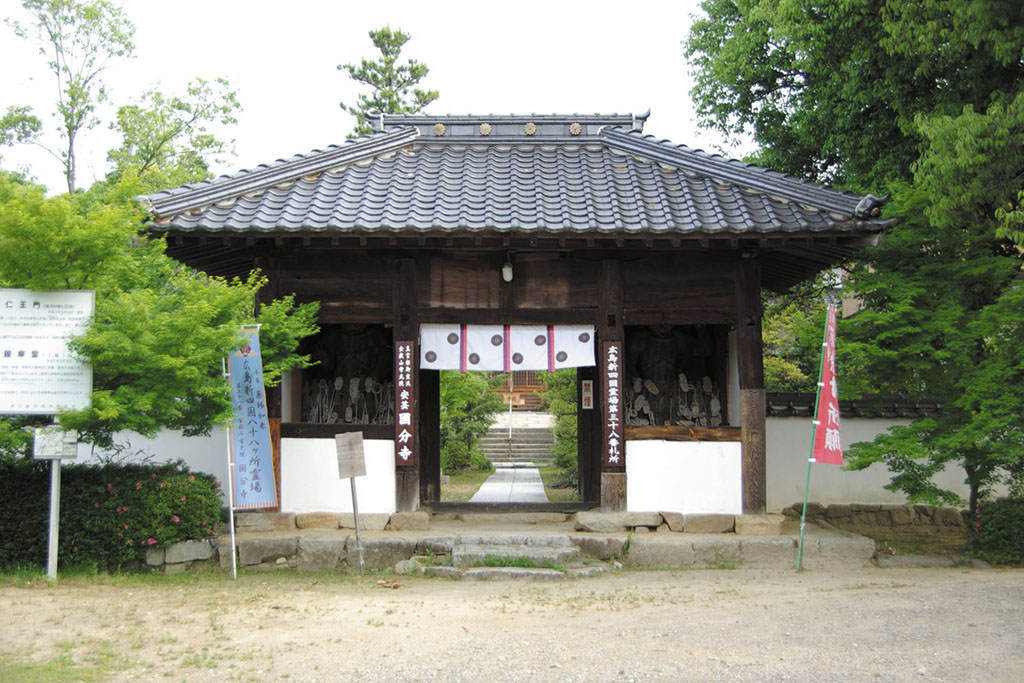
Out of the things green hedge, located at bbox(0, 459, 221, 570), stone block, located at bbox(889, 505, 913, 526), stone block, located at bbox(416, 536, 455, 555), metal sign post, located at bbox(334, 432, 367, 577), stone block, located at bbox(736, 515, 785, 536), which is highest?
metal sign post, located at bbox(334, 432, 367, 577)

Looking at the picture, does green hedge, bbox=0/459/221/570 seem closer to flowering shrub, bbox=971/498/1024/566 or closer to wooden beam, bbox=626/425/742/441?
wooden beam, bbox=626/425/742/441

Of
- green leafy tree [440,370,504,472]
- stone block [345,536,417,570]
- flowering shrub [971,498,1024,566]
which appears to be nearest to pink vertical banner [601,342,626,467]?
stone block [345,536,417,570]

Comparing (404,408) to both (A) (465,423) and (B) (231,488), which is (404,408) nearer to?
(B) (231,488)

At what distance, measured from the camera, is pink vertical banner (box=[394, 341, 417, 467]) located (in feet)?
37.1

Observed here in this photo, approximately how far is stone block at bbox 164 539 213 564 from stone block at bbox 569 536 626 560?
4.57 m

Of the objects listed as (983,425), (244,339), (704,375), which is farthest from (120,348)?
(983,425)

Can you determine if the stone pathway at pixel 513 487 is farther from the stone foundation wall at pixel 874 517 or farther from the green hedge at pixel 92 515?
the green hedge at pixel 92 515

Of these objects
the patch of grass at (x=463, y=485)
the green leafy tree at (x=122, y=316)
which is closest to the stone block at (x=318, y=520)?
the green leafy tree at (x=122, y=316)

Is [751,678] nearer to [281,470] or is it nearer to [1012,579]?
[1012,579]

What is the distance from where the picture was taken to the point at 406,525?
11273 mm

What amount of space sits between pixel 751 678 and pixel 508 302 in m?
6.55

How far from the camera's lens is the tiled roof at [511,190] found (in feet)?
34.7

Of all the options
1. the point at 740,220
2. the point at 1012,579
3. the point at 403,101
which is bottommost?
the point at 1012,579

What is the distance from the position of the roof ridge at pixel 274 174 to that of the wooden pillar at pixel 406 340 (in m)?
2.26
